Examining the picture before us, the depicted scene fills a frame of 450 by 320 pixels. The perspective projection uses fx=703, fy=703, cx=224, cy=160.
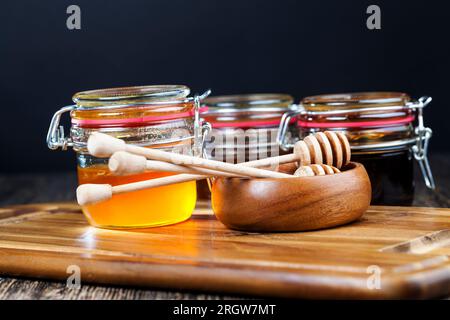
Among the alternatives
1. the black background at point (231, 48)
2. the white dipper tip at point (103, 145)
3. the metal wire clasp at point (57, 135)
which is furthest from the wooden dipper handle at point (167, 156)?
the black background at point (231, 48)

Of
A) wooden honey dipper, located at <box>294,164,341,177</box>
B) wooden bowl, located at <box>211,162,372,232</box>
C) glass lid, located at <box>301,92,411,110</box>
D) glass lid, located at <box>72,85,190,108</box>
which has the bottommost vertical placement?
wooden bowl, located at <box>211,162,372,232</box>

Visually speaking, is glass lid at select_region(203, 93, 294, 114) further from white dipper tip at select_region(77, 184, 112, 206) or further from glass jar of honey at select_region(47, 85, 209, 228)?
white dipper tip at select_region(77, 184, 112, 206)

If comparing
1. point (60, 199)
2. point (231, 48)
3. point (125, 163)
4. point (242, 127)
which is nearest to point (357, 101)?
point (242, 127)

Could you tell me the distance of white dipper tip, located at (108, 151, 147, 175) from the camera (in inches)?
36.1

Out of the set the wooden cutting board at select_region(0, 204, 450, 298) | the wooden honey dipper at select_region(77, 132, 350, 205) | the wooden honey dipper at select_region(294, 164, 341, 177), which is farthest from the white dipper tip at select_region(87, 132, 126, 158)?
the wooden honey dipper at select_region(294, 164, 341, 177)

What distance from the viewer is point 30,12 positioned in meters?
2.27

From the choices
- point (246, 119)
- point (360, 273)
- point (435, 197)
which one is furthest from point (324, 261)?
point (435, 197)

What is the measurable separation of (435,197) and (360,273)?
839 mm

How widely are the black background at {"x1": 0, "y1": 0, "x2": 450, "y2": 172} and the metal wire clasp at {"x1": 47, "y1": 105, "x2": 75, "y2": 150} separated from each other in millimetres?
1097

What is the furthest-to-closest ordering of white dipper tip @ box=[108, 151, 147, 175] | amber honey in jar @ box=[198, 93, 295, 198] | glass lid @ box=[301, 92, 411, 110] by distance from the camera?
amber honey in jar @ box=[198, 93, 295, 198] < glass lid @ box=[301, 92, 411, 110] < white dipper tip @ box=[108, 151, 147, 175]

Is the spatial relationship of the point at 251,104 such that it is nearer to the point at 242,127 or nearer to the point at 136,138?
the point at 242,127

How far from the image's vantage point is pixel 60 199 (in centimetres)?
179

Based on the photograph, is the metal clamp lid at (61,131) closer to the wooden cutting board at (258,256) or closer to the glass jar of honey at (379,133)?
the wooden cutting board at (258,256)

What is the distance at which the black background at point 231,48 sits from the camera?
7.17ft
